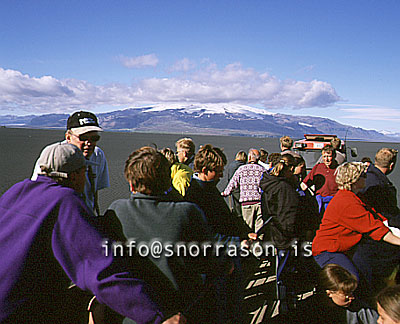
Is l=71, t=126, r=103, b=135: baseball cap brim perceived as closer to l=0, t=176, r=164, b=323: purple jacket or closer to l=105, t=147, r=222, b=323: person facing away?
l=105, t=147, r=222, b=323: person facing away

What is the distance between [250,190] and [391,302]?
136 inches

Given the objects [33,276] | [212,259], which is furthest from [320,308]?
[33,276]

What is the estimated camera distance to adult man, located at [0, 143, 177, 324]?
5.13 feet

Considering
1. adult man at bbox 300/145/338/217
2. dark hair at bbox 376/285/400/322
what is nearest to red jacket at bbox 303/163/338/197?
adult man at bbox 300/145/338/217

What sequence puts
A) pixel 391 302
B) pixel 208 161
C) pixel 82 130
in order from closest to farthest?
pixel 391 302, pixel 208 161, pixel 82 130

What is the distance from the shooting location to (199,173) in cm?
340

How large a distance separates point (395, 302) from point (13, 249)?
2.36 metres

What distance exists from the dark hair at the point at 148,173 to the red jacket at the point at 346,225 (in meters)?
1.84

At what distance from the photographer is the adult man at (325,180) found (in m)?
5.86

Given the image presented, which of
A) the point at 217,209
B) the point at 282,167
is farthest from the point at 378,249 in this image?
the point at 217,209

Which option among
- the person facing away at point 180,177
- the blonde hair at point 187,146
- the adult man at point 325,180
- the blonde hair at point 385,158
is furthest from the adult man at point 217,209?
the adult man at point 325,180

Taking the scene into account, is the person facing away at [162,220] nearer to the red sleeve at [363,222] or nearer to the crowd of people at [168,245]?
the crowd of people at [168,245]

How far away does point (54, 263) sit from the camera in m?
1.61

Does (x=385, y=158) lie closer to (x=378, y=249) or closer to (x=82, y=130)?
(x=378, y=249)
